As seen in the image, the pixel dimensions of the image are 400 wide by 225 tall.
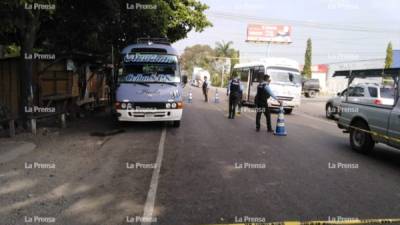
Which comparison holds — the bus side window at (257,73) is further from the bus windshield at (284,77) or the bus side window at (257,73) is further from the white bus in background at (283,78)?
the bus windshield at (284,77)

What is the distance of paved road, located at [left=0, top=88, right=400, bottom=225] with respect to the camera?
4969mm

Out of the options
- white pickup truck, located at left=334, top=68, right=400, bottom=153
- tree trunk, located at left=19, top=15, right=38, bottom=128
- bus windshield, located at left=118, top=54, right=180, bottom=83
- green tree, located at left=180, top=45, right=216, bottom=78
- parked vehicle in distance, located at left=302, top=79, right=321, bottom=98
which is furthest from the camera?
green tree, located at left=180, top=45, right=216, bottom=78

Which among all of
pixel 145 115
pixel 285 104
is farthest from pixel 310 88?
pixel 145 115

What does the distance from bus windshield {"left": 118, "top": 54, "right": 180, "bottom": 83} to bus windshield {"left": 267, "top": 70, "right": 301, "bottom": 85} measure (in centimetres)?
860

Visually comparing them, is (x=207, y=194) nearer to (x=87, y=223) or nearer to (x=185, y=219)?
(x=185, y=219)

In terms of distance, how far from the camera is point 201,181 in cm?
628

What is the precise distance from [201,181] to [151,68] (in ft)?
21.5

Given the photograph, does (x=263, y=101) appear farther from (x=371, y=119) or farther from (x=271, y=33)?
(x=271, y=33)

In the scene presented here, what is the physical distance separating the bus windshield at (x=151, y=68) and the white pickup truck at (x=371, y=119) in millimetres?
5058

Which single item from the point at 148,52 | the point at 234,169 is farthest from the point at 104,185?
the point at 148,52

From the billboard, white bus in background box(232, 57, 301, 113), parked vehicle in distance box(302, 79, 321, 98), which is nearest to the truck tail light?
white bus in background box(232, 57, 301, 113)

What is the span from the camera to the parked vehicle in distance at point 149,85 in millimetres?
11172

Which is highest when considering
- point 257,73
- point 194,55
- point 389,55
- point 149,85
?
point 194,55

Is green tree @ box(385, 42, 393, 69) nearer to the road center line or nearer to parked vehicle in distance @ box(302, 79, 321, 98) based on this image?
parked vehicle in distance @ box(302, 79, 321, 98)
